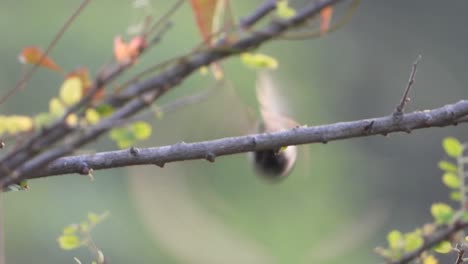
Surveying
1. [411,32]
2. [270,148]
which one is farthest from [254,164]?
[411,32]

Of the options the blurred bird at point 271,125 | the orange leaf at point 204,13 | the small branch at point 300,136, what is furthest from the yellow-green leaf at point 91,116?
the blurred bird at point 271,125

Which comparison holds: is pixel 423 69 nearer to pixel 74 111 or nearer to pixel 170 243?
pixel 170 243

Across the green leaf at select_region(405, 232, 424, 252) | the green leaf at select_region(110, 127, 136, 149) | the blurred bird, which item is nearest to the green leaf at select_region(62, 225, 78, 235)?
the green leaf at select_region(110, 127, 136, 149)

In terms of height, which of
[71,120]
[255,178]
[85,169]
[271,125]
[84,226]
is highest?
[255,178]

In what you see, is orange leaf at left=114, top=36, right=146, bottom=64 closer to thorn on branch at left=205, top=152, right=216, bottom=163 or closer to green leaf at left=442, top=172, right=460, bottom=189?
green leaf at left=442, top=172, right=460, bottom=189

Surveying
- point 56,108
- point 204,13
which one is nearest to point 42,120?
point 56,108

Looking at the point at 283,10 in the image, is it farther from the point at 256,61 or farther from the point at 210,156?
the point at 210,156
